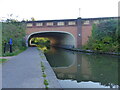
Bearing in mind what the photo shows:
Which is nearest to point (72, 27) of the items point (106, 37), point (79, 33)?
point (79, 33)

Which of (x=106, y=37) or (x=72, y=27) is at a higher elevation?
(x=72, y=27)

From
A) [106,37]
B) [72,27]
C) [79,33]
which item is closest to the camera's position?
[106,37]

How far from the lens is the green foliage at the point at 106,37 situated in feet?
59.4

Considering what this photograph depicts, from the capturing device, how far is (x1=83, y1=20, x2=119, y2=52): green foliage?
18.1m

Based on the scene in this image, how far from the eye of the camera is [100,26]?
20594 mm

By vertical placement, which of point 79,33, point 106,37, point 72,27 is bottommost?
point 106,37

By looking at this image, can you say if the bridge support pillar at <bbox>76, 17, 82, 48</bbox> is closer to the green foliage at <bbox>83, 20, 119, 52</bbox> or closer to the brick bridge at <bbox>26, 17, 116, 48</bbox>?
the brick bridge at <bbox>26, 17, 116, 48</bbox>

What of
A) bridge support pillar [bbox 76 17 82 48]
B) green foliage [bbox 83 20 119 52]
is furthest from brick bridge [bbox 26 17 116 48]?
green foliage [bbox 83 20 119 52]

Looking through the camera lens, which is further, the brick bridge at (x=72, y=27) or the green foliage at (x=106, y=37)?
the brick bridge at (x=72, y=27)

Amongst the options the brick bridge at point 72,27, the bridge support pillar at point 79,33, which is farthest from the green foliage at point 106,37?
the bridge support pillar at point 79,33

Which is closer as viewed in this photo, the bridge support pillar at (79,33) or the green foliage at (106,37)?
the green foliage at (106,37)

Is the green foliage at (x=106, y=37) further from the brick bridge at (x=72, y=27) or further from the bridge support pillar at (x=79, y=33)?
the bridge support pillar at (x=79, y=33)

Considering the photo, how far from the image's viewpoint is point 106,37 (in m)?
19.6

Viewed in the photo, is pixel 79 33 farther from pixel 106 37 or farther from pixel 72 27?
pixel 106 37
